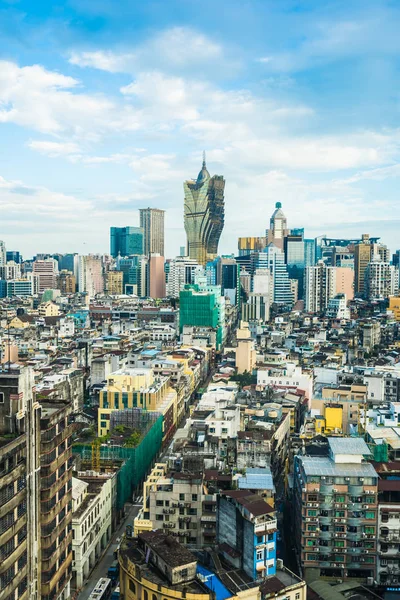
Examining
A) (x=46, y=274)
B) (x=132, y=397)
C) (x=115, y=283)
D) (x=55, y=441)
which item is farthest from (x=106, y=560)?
(x=115, y=283)

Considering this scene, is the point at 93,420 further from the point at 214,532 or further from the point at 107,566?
the point at 214,532

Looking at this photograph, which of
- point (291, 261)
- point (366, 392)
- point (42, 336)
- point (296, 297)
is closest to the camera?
point (366, 392)

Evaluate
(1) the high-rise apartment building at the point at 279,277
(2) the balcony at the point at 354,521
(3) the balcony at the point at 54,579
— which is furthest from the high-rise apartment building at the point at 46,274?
(3) the balcony at the point at 54,579

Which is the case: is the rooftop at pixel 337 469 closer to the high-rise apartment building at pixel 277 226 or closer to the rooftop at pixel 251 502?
the rooftop at pixel 251 502

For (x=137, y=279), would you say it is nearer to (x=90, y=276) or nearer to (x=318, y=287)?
(x=90, y=276)

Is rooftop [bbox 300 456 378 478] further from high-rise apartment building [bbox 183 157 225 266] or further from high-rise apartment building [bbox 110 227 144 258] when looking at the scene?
high-rise apartment building [bbox 110 227 144 258]

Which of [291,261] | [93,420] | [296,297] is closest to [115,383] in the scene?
[93,420]

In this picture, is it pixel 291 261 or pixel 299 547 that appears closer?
pixel 299 547

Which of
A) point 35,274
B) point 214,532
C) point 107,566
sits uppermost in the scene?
point 35,274
